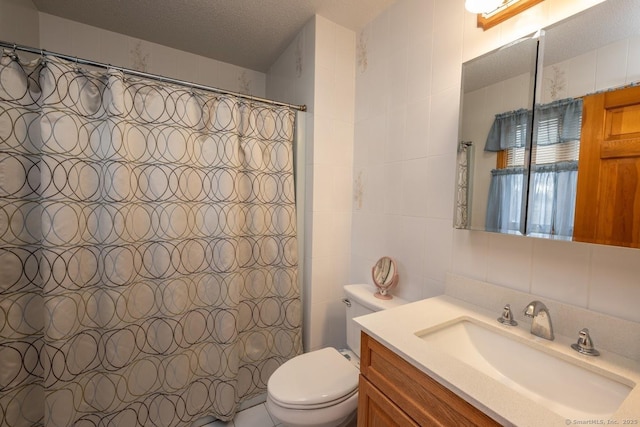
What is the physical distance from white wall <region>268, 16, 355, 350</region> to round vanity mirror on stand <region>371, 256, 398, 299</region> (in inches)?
14.1

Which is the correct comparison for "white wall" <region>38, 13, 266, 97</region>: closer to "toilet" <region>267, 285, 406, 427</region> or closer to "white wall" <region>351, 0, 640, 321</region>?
"white wall" <region>351, 0, 640, 321</region>

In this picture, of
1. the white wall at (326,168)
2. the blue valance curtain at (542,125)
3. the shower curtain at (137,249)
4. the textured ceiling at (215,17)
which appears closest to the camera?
the blue valance curtain at (542,125)

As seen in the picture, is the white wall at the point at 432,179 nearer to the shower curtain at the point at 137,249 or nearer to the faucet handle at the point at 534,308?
the faucet handle at the point at 534,308

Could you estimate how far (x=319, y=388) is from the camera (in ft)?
3.58

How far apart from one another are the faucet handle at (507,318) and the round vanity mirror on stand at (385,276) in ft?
1.61

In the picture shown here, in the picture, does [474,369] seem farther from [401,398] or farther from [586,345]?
[586,345]

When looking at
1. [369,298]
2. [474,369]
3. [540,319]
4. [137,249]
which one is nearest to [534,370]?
[540,319]

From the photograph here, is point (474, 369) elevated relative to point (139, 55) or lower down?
lower down

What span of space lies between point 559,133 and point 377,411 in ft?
3.37

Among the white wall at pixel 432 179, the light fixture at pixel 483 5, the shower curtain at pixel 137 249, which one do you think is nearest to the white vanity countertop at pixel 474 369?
the white wall at pixel 432 179

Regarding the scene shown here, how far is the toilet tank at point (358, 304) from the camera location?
1.30m

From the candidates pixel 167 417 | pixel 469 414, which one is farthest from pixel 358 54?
pixel 167 417

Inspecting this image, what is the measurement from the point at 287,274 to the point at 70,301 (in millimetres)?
990

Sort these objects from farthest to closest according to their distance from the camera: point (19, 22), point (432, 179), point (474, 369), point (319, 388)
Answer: point (19, 22) < point (432, 179) < point (319, 388) < point (474, 369)
